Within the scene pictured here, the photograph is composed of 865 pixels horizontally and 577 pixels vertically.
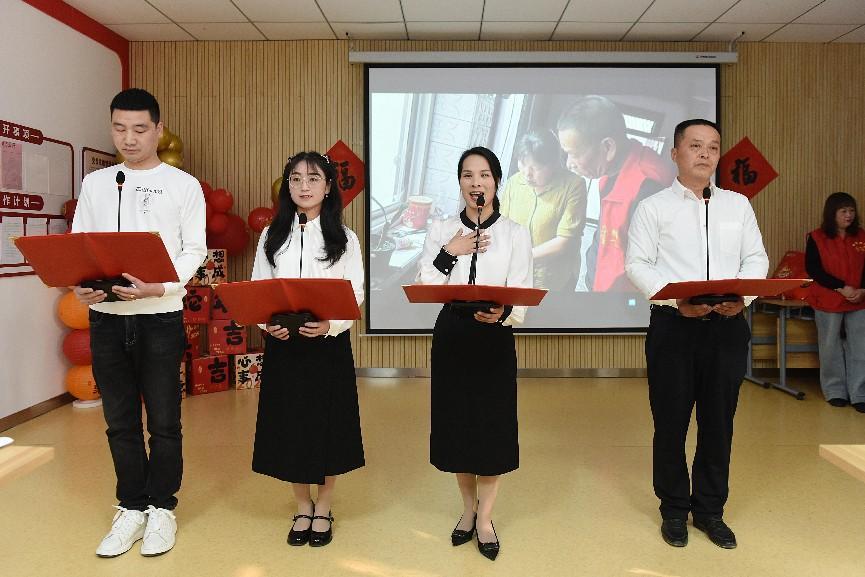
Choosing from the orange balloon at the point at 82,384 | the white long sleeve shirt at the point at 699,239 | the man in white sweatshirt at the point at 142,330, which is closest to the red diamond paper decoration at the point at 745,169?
the white long sleeve shirt at the point at 699,239

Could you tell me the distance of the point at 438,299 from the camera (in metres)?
2.05

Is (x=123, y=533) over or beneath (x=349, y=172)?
beneath

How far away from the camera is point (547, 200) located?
5.25 meters

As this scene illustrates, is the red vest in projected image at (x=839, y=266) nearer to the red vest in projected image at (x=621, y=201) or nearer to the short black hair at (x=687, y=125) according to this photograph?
the red vest in projected image at (x=621, y=201)

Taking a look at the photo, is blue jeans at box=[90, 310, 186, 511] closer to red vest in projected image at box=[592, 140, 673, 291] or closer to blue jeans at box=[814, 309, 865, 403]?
red vest in projected image at box=[592, 140, 673, 291]

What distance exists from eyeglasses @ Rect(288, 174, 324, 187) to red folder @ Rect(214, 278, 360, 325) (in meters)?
0.50

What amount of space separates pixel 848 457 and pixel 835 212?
4098mm

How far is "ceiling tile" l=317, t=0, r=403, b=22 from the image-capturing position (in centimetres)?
455

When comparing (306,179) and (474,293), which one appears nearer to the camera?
(474,293)

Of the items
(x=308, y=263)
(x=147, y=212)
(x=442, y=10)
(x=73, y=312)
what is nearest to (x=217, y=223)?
(x=73, y=312)

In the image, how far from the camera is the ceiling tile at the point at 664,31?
4.96 m

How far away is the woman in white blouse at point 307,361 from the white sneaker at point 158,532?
1.42ft

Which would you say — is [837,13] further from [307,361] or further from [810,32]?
[307,361]

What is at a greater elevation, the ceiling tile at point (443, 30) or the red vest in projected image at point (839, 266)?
the ceiling tile at point (443, 30)
